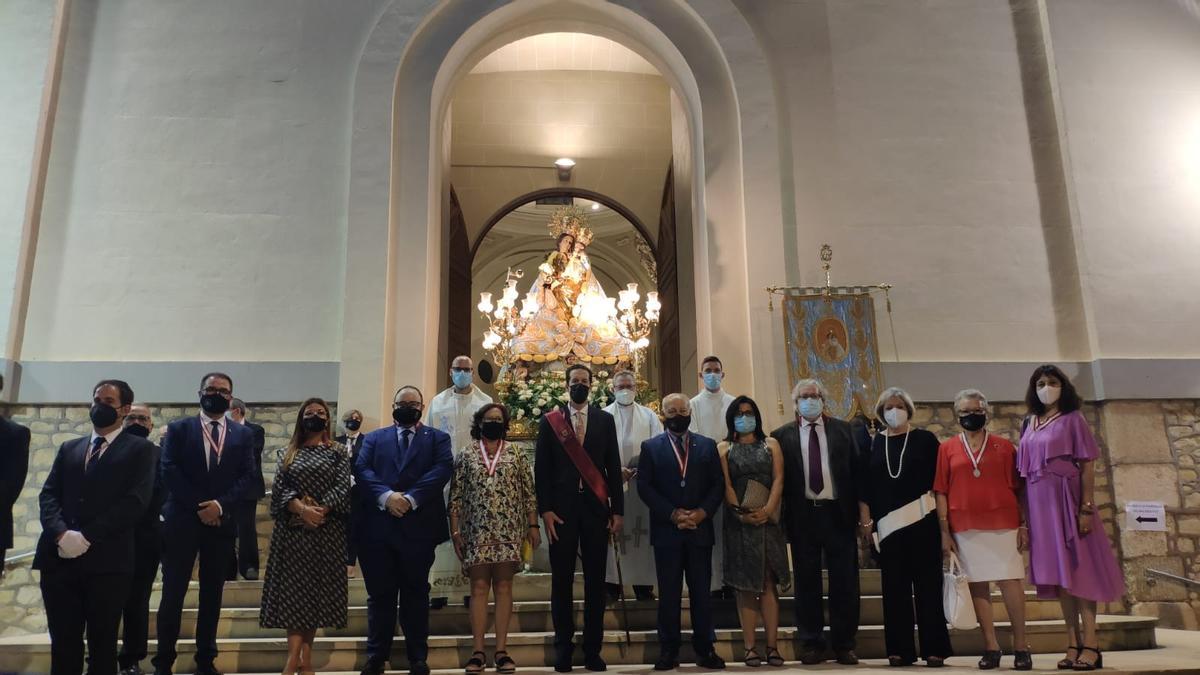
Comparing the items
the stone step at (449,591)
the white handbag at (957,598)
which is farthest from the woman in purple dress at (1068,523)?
the stone step at (449,591)

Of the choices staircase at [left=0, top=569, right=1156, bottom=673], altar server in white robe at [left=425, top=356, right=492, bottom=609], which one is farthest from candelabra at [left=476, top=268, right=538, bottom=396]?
staircase at [left=0, top=569, right=1156, bottom=673]

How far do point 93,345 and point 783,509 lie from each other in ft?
20.1

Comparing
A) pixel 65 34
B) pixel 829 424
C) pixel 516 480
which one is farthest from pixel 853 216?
pixel 65 34

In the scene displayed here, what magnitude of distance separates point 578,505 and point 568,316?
6137 millimetres

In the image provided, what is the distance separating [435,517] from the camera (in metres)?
4.91

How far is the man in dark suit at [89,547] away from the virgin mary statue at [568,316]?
6.54m

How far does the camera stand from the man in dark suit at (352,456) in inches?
192

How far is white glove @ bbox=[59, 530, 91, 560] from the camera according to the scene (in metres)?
3.95

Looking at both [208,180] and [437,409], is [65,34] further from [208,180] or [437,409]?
[437,409]

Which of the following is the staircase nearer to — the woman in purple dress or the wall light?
the woman in purple dress

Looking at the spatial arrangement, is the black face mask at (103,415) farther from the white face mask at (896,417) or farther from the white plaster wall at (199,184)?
the white face mask at (896,417)

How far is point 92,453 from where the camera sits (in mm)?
4215

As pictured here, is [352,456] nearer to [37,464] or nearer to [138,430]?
[138,430]

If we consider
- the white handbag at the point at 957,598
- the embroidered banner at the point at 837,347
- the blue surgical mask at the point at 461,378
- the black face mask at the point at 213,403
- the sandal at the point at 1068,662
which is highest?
the embroidered banner at the point at 837,347
